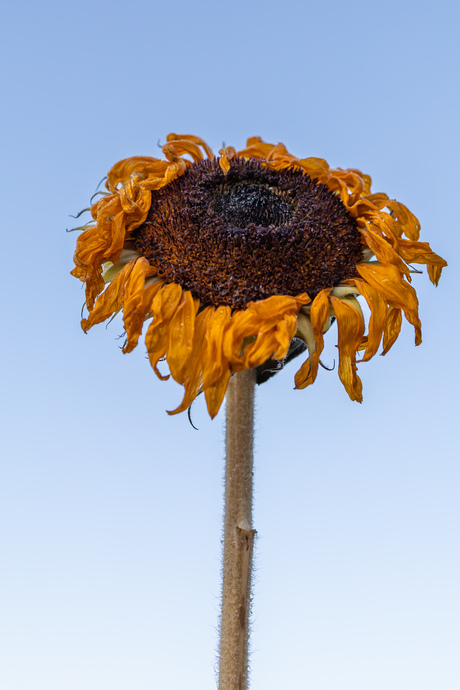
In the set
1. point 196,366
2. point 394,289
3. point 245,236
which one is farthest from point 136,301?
point 394,289

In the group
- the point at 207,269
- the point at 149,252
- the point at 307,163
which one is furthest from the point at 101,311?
the point at 307,163

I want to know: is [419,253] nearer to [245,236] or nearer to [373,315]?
[373,315]

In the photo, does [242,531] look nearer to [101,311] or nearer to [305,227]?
[101,311]

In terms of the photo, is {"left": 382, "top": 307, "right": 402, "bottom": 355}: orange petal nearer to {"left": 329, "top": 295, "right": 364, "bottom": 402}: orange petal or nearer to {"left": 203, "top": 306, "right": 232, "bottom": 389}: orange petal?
{"left": 329, "top": 295, "right": 364, "bottom": 402}: orange petal

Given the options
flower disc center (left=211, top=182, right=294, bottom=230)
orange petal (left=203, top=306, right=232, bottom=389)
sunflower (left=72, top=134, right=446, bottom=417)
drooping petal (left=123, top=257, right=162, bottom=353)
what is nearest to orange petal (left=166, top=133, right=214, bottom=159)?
sunflower (left=72, top=134, right=446, bottom=417)

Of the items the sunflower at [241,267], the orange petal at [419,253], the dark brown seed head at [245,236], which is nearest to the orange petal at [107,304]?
the sunflower at [241,267]

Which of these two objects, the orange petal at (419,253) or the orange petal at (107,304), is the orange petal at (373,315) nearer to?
the orange petal at (419,253)
